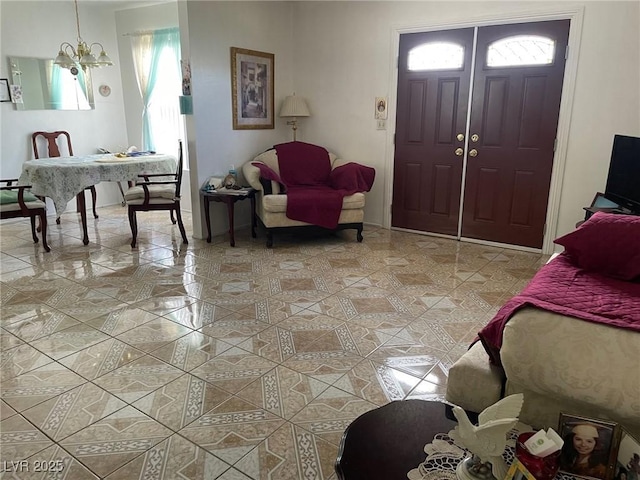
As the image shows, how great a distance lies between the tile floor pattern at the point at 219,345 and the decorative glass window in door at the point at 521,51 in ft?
5.84

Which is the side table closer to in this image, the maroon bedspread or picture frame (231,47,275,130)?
picture frame (231,47,275,130)

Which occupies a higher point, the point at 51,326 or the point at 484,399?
the point at 484,399

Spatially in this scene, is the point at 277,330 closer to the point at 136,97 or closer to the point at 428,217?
the point at 428,217

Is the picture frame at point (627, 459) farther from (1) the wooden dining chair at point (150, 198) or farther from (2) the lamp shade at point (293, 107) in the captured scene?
(2) the lamp shade at point (293, 107)

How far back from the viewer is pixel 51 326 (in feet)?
9.70

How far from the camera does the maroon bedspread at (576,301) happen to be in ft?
5.10

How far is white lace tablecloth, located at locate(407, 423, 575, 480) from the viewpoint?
1.17 m

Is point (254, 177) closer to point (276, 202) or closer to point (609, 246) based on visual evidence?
point (276, 202)

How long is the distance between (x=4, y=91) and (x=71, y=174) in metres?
1.92

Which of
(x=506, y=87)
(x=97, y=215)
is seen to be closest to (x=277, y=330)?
(x=506, y=87)

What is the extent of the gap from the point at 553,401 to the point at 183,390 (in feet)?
5.33

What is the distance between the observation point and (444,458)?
4.04ft

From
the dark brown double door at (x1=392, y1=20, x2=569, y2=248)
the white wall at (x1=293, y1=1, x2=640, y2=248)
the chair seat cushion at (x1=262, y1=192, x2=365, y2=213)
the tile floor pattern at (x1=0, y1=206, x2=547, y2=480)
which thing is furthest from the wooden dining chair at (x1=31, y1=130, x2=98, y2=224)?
the dark brown double door at (x1=392, y1=20, x2=569, y2=248)

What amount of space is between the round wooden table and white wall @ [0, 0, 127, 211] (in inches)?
228
